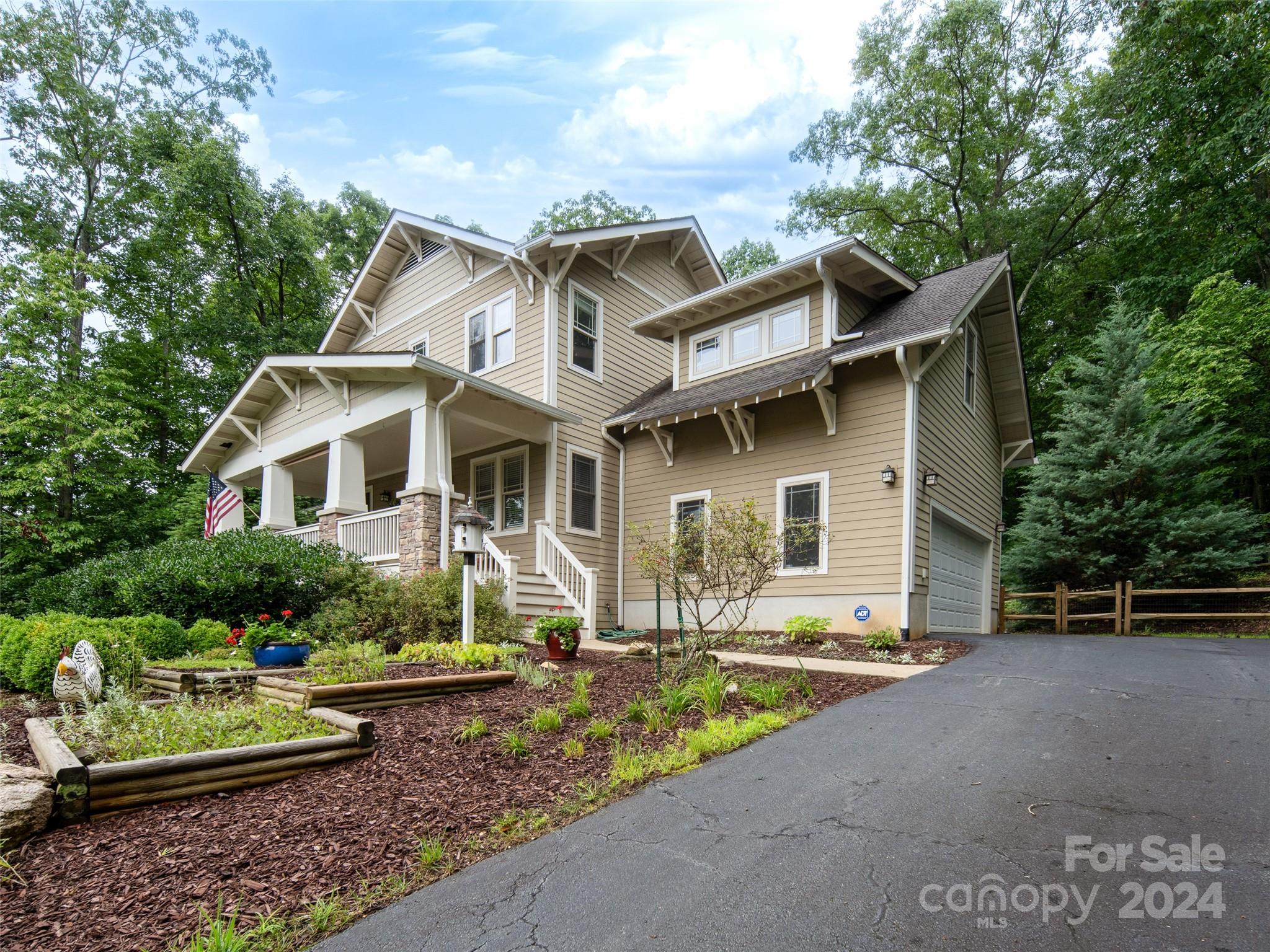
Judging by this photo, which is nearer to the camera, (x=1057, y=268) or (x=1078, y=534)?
(x=1078, y=534)

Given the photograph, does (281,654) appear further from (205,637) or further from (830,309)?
(830,309)

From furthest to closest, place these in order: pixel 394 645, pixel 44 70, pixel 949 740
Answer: pixel 44 70
pixel 394 645
pixel 949 740

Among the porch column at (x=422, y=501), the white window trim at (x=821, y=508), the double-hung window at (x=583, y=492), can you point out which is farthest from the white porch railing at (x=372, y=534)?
the white window trim at (x=821, y=508)

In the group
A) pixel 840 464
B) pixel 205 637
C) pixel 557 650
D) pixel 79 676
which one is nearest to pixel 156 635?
pixel 205 637

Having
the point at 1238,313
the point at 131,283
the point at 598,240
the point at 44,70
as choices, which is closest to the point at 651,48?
the point at 598,240

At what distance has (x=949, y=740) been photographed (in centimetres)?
445

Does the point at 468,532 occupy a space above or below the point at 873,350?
below

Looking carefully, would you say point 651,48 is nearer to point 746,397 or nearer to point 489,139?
point 489,139

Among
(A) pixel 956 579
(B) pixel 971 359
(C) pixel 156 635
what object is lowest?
(C) pixel 156 635

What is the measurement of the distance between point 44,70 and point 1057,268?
3105cm

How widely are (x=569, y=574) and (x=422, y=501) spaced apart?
2677 mm

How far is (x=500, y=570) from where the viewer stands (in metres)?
10.0

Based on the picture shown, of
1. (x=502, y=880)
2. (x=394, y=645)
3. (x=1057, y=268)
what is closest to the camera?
(x=502, y=880)

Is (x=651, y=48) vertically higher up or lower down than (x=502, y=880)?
higher up
